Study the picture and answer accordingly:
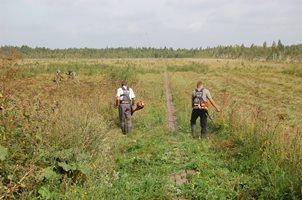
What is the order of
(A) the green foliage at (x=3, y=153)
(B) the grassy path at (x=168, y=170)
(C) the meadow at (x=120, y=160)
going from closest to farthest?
(A) the green foliage at (x=3, y=153) → (C) the meadow at (x=120, y=160) → (B) the grassy path at (x=168, y=170)

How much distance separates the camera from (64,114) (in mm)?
7914

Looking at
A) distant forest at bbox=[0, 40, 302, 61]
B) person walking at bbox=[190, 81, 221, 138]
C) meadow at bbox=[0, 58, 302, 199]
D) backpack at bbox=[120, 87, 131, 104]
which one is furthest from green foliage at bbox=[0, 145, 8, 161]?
distant forest at bbox=[0, 40, 302, 61]

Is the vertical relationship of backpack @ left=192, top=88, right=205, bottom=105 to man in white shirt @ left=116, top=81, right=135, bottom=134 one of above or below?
above

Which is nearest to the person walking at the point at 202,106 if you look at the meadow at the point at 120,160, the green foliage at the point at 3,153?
the meadow at the point at 120,160

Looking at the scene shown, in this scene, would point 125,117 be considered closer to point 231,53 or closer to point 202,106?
point 202,106

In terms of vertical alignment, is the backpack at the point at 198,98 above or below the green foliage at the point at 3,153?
below

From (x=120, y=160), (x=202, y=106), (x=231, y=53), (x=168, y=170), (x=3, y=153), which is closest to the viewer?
(x=3, y=153)

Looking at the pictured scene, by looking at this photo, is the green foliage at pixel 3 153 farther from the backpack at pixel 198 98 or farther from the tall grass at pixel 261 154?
the backpack at pixel 198 98

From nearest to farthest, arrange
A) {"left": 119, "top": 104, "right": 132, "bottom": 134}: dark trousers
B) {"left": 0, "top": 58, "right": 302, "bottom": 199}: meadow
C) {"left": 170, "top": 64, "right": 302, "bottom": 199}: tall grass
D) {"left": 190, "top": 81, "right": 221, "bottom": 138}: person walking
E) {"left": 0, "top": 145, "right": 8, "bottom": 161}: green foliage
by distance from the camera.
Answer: {"left": 0, "top": 145, "right": 8, "bottom": 161}: green foliage < {"left": 0, "top": 58, "right": 302, "bottom": 199}: meadow < {"left": 170, "top": 64, "right": 302, "bottom": 199}: tall grass < {"left": 190, "top": 81, "right": 221, "bottom": 138}: person walking < {"left": 119, "top": 104, "right": 132, "bottom": 134}: dark trousers

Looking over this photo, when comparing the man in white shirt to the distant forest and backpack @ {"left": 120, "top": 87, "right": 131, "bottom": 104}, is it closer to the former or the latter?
backpack @ {"left": 120, "top": 87, "right": 131, "bottom": 104}

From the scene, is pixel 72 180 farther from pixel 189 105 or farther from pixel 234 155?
pixel 189 105

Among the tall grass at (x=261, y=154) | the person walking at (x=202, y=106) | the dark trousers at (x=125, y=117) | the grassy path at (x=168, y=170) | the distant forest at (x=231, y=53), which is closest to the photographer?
the tall grass at (x=261, y=154)

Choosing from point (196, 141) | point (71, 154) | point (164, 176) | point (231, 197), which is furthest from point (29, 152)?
point (196, 141)

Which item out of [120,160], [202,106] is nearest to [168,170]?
[120,160]
